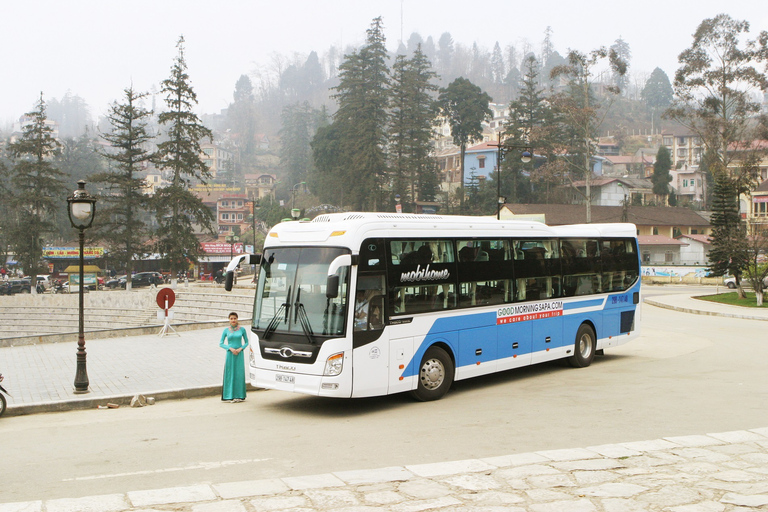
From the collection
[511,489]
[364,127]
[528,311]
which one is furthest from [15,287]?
[511,489]

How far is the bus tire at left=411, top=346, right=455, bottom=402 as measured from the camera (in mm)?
11578

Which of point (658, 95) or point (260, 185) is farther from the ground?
point (658, 95)

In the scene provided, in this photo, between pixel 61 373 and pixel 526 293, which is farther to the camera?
pixel 61 373

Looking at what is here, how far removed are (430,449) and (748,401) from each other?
6.23m

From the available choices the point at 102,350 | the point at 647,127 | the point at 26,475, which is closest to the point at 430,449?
the point at 26,475

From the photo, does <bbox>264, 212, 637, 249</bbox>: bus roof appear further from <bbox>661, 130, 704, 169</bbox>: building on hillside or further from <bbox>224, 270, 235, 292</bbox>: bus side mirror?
<bbox>661, 130, 704, 169</bbox>: building on hillside

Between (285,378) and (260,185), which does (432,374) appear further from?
(260,185)

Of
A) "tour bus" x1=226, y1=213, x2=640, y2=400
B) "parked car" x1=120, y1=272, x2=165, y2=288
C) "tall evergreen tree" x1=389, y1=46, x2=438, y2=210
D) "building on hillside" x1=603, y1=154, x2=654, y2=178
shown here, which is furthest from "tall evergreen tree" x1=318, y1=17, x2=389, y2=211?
"tour bus" x1=226, y1=213, x2=640, y2=400

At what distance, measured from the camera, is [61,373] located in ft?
50.1

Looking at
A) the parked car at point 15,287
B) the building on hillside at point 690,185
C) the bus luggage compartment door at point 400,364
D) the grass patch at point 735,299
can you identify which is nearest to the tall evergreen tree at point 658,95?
the building on hillside at point 690,185

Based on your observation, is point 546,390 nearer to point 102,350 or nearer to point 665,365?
point 665,365

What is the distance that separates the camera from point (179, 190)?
5481 cm

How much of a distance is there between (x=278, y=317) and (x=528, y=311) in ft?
17.5

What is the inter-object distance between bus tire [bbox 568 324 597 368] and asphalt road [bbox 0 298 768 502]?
0.53 meters
